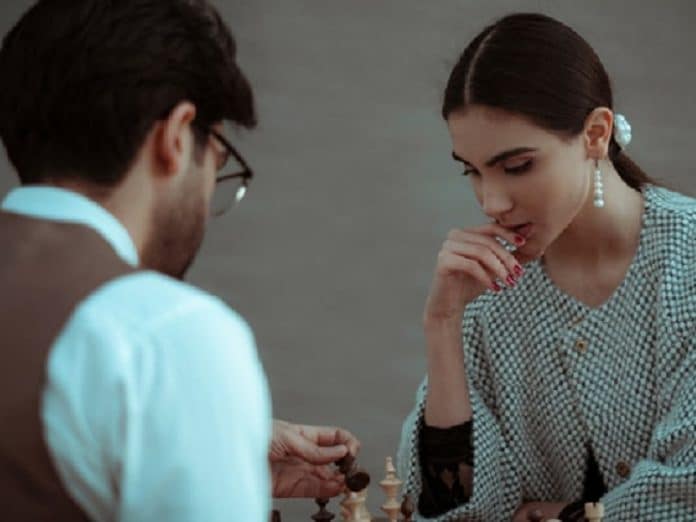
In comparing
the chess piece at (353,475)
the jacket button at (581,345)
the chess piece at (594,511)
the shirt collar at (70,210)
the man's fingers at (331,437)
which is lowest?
the chess piece at (353,475)

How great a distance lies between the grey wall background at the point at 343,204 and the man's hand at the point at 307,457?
4.26 feet

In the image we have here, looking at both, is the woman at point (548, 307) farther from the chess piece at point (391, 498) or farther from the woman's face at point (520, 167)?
the chess piece at point (391, 498)

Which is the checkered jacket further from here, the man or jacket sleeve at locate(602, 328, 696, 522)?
the man

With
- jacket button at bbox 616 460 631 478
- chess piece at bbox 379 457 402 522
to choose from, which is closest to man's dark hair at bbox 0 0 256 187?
chess piece at bbox 379 457 402 522

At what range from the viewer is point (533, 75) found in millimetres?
1918

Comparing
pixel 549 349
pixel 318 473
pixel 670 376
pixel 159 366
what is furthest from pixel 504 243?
pixel 159 366

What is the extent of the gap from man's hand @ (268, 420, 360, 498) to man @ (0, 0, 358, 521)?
673 mm

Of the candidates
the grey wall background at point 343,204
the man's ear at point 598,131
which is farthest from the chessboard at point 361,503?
the grey wall background at point 343,204

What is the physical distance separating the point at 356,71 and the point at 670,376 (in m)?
1.51

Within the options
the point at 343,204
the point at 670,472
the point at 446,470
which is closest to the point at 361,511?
the point at 446,470

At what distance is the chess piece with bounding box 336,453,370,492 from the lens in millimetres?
1732

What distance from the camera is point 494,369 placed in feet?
6.73

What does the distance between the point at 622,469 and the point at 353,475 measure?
0.44 metres

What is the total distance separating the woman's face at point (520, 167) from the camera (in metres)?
1.88
